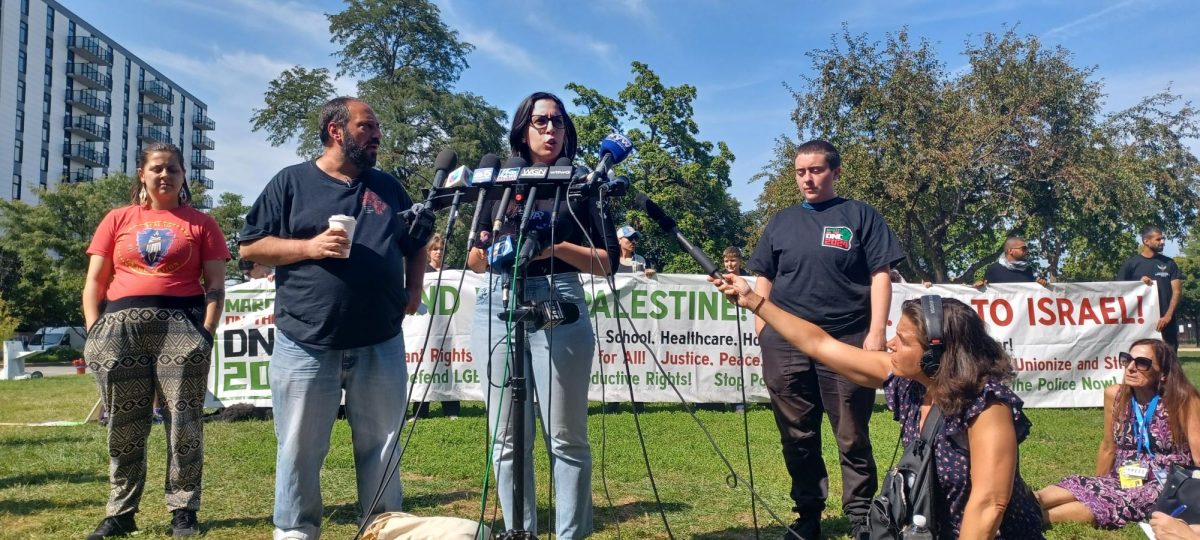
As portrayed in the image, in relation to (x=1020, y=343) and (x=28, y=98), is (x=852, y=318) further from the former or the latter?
(x=28, y=98)

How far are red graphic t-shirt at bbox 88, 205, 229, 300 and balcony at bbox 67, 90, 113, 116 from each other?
8387 centimetres

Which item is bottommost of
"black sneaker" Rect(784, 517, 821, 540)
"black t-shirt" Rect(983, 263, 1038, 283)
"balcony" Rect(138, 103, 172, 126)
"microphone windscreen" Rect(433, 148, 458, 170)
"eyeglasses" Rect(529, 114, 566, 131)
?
"black sneaker" Rect(784, 517, 821, 540)

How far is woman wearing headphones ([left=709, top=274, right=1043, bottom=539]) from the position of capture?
2.46 m

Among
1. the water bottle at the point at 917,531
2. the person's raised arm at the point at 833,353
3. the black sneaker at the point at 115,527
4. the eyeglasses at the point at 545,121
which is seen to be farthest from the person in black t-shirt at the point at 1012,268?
the black sneaker at the point at 115,527

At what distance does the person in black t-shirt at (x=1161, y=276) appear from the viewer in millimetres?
9750

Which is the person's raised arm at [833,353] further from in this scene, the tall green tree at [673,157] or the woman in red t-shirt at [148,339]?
the tall green tree at [673,157]

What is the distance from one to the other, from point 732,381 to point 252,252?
7.17m

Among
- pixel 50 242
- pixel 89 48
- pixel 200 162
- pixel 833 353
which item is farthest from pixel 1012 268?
pixel 200 162

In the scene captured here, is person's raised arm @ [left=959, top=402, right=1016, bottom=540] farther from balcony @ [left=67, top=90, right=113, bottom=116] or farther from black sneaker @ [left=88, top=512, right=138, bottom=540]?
balcony @ [left=67, top=90, right=113, bottom=116]

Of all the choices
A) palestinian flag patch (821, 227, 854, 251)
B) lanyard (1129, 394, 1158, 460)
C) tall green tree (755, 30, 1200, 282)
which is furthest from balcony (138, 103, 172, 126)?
lanyard (1129, 394, 1158, 460)

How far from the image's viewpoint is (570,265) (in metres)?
3.03

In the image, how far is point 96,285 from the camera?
3.98 meters

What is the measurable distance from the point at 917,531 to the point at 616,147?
1588mm

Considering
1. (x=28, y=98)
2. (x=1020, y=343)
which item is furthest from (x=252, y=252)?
(x=28, y=98)
